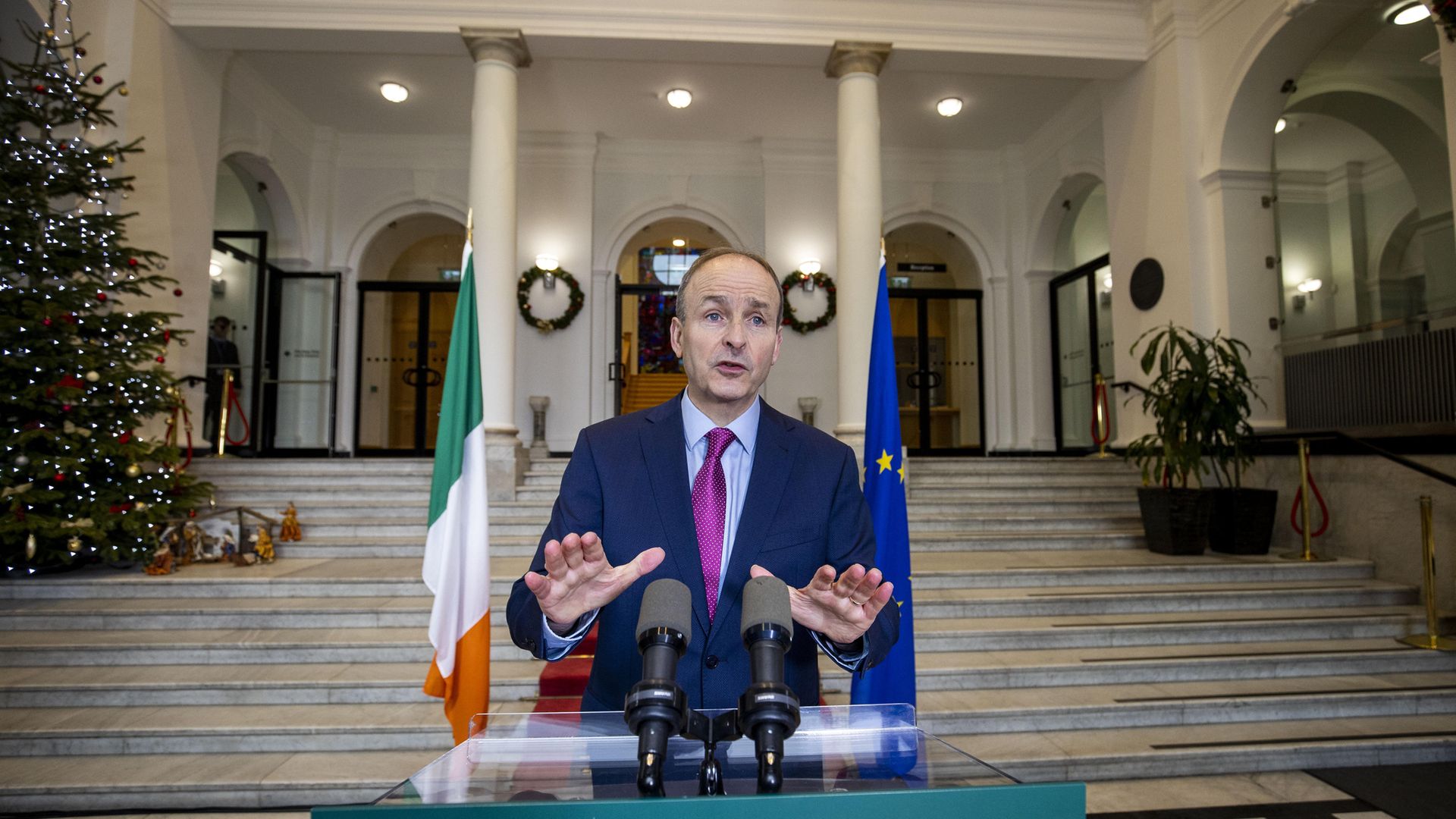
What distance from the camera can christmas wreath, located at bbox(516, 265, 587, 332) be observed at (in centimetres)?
1073

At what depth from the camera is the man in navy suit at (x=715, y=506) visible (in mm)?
1454

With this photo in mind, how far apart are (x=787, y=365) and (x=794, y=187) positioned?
2.46 meters

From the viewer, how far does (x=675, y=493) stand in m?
1.55

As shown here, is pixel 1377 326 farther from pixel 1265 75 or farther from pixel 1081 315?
pixel 1081 315

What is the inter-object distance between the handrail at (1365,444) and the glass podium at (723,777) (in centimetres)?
537

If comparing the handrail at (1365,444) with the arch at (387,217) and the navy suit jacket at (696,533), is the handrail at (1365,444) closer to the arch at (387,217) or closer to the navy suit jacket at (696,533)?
the navy suit jacket at (696,533)

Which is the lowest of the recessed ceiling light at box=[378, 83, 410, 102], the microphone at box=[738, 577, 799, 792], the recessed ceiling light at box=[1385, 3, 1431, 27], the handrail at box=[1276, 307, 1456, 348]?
the microphone at box=[738, 577, 799, 792]

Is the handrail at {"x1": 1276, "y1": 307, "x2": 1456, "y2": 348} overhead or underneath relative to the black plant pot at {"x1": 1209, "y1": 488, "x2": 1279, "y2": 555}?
overhead

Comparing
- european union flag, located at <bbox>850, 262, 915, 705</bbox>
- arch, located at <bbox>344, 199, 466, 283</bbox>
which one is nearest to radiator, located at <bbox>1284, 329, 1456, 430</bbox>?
european union flag, located at <bbox>850, 262, 915, 705</bbox>

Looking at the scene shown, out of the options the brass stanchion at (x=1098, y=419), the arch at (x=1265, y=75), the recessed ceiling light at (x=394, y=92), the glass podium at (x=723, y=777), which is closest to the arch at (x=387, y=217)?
the recessed ceiling light at (x=394, y=92)

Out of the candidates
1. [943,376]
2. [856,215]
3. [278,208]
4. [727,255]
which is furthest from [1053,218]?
[727,255]

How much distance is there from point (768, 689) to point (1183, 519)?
6.54m

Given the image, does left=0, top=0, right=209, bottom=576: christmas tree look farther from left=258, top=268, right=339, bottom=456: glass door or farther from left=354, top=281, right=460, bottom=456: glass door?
left=354, top=281, right=460, bottom=456: glass door

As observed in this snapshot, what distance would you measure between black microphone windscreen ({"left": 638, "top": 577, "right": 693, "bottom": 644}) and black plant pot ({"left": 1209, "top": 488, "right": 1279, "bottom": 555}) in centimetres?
672
